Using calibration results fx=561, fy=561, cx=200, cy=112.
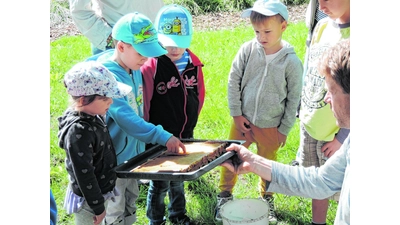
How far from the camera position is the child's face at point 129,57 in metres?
3.10

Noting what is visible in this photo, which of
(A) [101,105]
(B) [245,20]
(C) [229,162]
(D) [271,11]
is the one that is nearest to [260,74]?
(D) [271,11]

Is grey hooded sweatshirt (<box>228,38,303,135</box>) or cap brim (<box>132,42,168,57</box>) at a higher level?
cap brim (<box>132,42,168,57</box>)

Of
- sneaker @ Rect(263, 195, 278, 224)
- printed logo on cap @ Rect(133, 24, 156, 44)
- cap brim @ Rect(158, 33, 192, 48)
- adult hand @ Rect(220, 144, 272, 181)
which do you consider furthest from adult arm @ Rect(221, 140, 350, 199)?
sneaker @ Rect(263, 195, 278, 224)

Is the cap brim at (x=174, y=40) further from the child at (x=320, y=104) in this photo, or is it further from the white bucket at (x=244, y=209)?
the white bucket at (x=244, y=209)

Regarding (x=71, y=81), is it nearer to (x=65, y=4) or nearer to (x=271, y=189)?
(x=271, y=189)

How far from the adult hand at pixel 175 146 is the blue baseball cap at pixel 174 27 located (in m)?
0.67

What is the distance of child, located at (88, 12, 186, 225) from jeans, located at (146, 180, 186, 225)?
1.09 ft

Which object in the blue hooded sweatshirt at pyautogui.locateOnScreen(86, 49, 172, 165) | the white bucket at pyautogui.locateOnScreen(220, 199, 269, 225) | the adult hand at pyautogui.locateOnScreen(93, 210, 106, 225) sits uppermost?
the blue hooded sweatshirt at pyautogui.locateOnScreen(86, 49, 172, 165)

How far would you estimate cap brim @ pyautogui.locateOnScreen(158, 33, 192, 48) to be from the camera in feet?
11.3

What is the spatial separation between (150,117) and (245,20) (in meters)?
5.60

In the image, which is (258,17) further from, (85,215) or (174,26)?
(85,215)

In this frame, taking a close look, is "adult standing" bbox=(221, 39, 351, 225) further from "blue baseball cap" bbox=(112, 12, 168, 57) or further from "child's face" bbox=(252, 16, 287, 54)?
"child's face" bbox=(252, 16, 287, 54)

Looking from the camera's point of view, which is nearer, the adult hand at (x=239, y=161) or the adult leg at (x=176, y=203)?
the adult hand at (x=239, y=161)

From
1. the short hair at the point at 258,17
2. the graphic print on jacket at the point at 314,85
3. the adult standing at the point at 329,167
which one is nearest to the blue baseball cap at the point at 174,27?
the short hair at the point at 258,17
